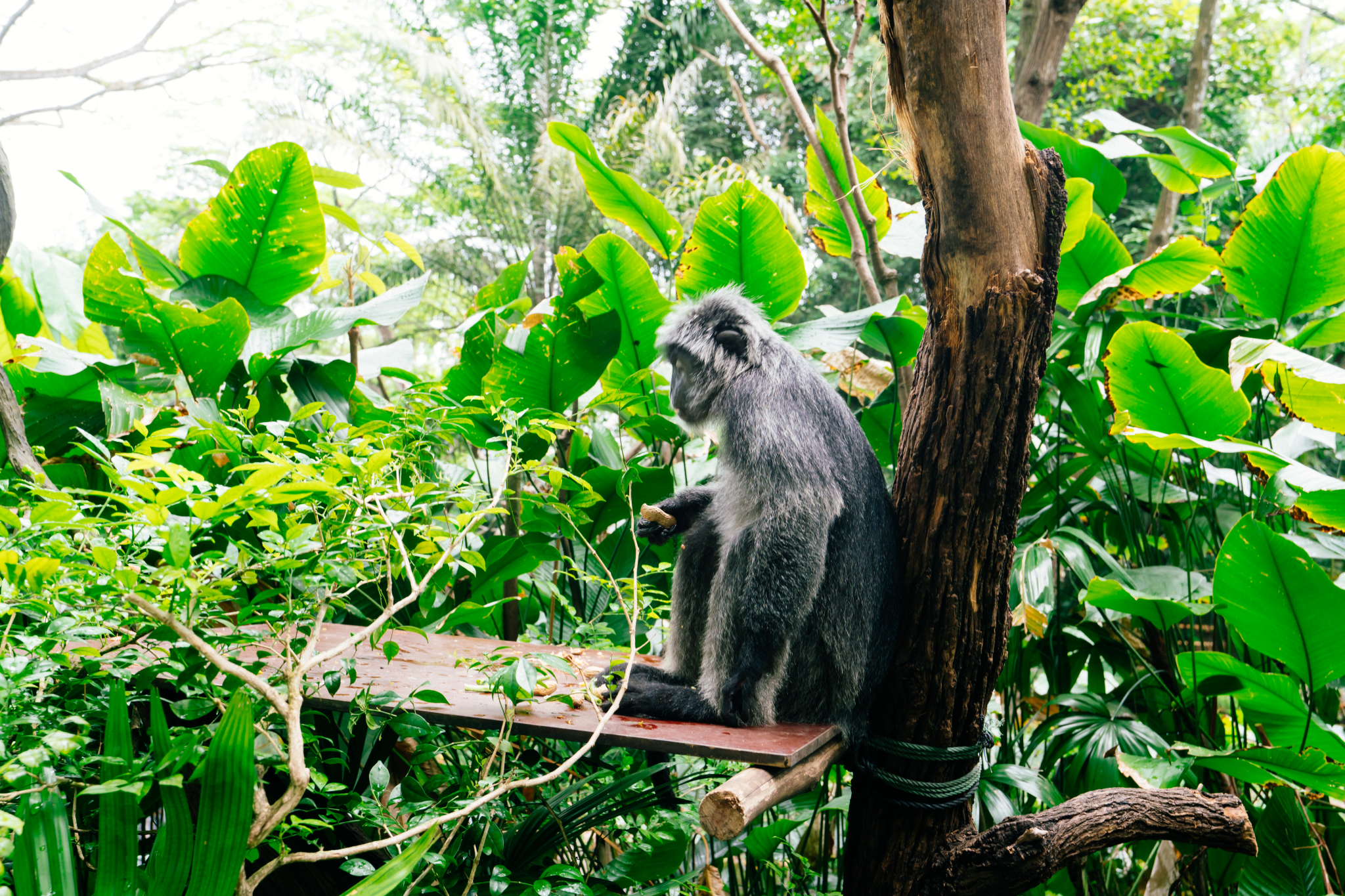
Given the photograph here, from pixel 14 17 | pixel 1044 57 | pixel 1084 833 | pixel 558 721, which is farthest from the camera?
pixel 14 17

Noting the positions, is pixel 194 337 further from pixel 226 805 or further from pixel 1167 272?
pixel 1167 272

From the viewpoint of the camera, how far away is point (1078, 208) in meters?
2.45

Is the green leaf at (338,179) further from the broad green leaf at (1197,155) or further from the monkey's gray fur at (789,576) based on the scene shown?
the broad green leaf at (1197,155)

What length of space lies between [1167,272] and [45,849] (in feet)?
9.90

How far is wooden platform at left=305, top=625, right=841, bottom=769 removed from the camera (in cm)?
154

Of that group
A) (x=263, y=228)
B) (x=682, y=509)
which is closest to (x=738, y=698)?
(x=682, y=509)

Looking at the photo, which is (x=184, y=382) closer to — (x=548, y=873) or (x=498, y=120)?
(x=548, y=873)

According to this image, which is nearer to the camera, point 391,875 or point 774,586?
point 391,875

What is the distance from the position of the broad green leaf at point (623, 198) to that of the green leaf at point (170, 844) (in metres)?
2.05

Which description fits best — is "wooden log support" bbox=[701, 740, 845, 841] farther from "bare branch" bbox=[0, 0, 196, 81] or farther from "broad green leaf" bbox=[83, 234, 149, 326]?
"bare branch" bbox=[0, 0, 196, 81]

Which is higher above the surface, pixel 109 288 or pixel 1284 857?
pixel 109 288

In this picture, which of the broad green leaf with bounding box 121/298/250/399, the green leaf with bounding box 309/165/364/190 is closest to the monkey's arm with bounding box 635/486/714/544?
the broad green leaf with bounding box 121/298/250/399

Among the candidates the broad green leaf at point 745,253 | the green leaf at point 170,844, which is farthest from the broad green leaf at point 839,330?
the green leaf at point 170,844

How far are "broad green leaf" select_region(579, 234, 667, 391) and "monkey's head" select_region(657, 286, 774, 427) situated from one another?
0.46 meters
